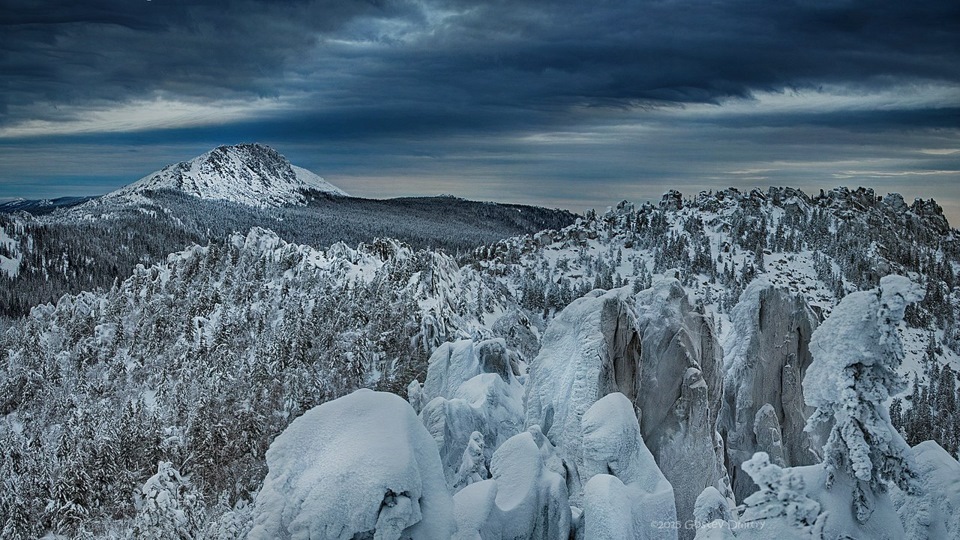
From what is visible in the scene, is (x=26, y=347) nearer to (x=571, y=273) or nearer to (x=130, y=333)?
(x=130, y=333)

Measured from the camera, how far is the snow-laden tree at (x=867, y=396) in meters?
12.8

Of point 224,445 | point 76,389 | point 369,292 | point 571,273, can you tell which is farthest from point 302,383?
point 571,273

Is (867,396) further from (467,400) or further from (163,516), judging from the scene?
(163,516)

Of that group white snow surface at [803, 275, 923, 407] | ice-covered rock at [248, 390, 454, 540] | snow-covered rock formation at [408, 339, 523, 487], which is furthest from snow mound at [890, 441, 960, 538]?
snow-covered rock formation at [408, 339, 523, 487]

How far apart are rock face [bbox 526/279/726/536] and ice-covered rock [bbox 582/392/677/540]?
4.72ft

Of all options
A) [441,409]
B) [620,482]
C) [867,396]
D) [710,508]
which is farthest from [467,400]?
[867,396]

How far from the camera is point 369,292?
68188 millimetres

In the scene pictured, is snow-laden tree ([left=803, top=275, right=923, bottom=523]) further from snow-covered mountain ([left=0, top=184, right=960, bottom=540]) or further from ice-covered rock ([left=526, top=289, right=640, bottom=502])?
ice-covered rock ([left=526, top=289, right=640, bottom=502])

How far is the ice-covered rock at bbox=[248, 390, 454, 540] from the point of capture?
12.9 m

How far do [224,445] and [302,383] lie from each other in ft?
29.5

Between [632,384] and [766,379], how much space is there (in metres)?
11.7

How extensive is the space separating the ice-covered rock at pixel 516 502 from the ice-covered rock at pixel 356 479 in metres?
1.97

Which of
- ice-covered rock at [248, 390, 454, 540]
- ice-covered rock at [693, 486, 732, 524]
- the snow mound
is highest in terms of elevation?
ice-covered rock at [248, 390, 454, 540]

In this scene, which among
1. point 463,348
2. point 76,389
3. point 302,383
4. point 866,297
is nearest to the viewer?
point 866,297
